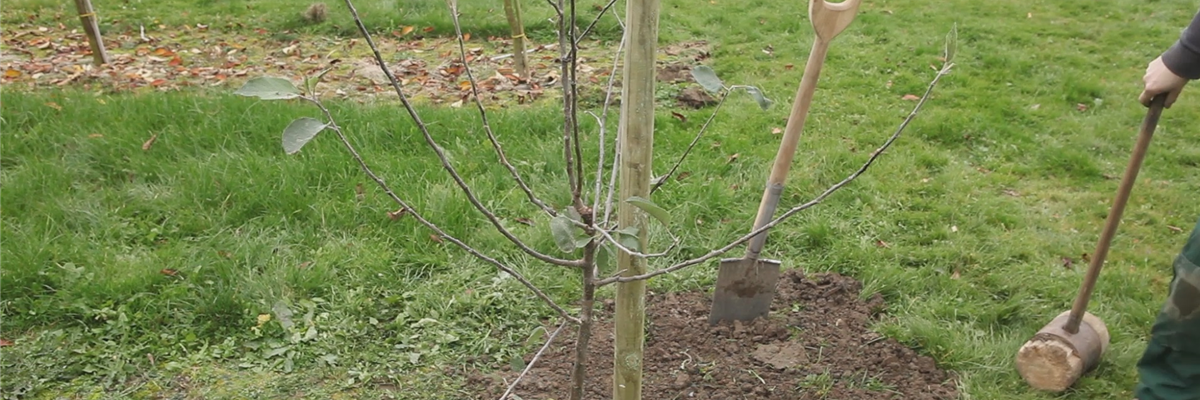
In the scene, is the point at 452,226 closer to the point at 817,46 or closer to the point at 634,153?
the point at 817,46

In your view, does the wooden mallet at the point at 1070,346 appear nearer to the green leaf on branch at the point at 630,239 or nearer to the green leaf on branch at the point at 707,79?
the green leaf on branch at the point at 707,79

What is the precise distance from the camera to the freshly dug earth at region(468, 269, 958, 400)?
2.36 m

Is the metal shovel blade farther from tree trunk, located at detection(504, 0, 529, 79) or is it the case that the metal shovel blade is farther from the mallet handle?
tree trunk, located at detection(504, 0, 529, 79)

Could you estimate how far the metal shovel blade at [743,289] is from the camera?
→ 2.55m

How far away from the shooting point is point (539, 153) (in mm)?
3824

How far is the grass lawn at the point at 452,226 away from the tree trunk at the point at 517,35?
740mm

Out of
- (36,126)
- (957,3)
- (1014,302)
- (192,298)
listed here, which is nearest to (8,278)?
(192,298)

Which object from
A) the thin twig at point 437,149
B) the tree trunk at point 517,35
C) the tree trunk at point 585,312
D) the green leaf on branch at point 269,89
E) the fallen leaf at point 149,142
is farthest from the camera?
the tree trunk at point 517,35

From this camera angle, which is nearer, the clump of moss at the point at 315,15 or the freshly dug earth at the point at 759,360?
the freshly dug earth at the point at 759,360

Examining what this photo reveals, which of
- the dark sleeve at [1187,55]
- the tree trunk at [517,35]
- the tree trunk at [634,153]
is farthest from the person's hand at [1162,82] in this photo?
the tree trunk at [517,35]

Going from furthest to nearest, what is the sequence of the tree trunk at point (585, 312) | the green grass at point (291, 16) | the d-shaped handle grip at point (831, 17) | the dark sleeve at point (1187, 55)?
the green grass at point (291, 16) → the d-shaped handle grip at point (831, 17) → the dark sleeve at point (1187, 55) → the tree trunk at point (585, 312)

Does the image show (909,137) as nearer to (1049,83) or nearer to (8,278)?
(1049,83)

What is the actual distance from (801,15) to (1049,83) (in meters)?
2.14

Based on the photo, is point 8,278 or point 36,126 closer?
point 8,278
